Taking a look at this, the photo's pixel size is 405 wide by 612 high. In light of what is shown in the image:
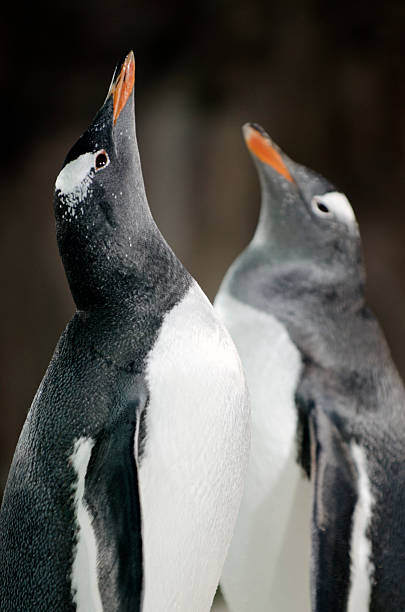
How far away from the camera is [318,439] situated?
4.02 feet

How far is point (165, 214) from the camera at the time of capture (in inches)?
126

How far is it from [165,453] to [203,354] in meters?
0.13

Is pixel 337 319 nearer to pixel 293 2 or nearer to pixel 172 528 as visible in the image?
pixel 172 528

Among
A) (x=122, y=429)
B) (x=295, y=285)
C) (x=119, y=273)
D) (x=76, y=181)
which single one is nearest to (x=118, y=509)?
(x=122, y=429)

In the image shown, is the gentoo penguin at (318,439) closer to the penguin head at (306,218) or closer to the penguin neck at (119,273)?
the penguin head at (306,218)

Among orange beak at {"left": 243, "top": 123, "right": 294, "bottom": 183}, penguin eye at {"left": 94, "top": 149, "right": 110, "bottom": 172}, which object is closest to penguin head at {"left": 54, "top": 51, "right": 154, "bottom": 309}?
penguin eye at {"left": 94, "top": 149, "right": 110, "bottom": 172}

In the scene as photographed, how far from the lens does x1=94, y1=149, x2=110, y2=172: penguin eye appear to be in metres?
0.96

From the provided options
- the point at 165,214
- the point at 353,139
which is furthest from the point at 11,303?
the point at 353,139

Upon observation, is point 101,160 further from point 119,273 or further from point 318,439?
point 318,439

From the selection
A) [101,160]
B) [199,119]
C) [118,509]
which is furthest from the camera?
[199,119]

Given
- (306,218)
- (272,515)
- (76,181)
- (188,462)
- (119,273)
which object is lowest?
(272,515)

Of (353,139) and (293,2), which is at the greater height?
(293,2)

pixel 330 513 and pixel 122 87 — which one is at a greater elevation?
pixel 122 87

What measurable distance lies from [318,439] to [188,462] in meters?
0.37
